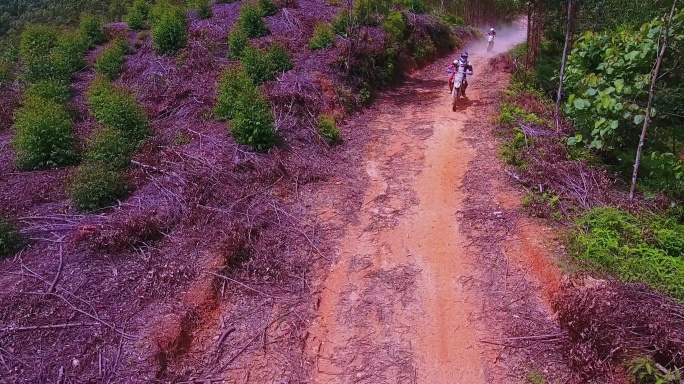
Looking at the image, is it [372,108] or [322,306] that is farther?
[372,108]

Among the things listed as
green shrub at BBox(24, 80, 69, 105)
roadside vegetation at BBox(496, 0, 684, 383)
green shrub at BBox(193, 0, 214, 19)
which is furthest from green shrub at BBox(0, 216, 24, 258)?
green shrub at BBox(193, 0, 214, 19)

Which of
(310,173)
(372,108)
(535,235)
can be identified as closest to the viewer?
(535,235)

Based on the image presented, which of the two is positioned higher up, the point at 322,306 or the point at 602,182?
the point at 602,182

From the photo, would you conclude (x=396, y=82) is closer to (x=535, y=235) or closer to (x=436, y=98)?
(x=436, y=98)

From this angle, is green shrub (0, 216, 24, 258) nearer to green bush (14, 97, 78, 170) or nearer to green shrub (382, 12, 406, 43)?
green bush (14, 97, 78, 170)

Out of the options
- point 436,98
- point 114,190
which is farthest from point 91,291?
point 436,98

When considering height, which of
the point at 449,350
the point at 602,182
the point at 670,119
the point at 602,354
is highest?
the point at 670,119

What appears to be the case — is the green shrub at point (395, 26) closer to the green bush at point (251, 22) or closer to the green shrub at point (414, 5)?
the green shrub at point (414, 5)
